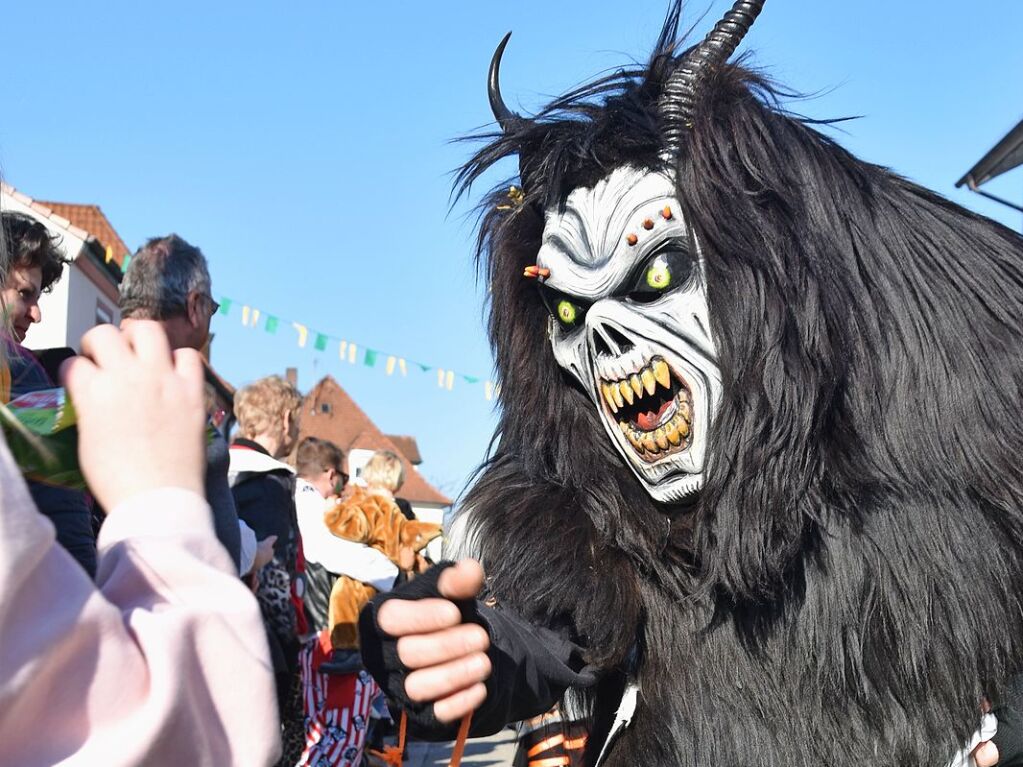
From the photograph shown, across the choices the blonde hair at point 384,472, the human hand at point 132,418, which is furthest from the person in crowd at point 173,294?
the blonde hair at point 384,472

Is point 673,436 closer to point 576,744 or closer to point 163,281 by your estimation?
point 576,744

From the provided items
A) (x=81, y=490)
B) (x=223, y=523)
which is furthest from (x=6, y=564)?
(x=223, y=523)

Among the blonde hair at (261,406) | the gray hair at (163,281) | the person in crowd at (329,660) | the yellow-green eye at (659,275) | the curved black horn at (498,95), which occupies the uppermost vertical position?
the curved black horn at (498,95)

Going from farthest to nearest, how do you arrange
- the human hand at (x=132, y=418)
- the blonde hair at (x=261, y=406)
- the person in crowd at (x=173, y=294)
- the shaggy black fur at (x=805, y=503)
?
the blonde hair at (x=261, y=406), the person in crowd at (x=173, y=294), the shaggy black fur at (x=805, y=503), the human hand at (x=132, y=418)

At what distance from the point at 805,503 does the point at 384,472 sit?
515 centimetres

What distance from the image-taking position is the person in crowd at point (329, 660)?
4.77 meters

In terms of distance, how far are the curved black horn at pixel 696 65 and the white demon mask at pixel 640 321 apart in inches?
3.9

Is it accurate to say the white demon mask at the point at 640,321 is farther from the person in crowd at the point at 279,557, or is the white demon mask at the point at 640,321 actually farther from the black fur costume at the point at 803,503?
the person in crowd at the point at 279,557

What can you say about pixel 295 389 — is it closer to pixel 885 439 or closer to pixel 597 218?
pixel 597 218

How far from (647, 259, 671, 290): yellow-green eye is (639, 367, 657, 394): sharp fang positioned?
0.16 metres

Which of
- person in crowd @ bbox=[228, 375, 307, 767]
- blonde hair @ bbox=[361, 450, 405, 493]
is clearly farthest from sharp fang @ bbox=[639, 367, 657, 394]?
blonde hair @ bbox=[361, 450, 405, 493]

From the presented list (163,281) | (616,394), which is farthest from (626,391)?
(163,281)

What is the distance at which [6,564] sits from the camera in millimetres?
882

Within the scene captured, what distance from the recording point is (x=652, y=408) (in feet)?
6.82
